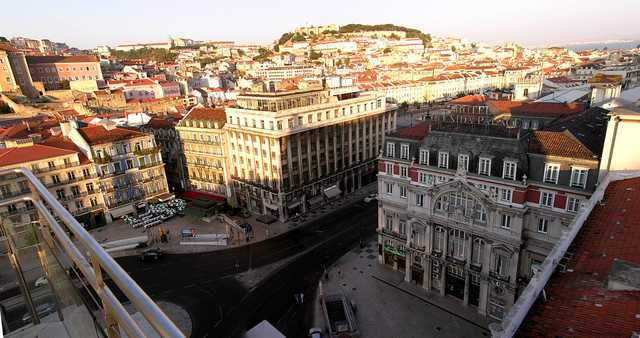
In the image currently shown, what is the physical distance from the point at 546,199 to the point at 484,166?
5908 mm

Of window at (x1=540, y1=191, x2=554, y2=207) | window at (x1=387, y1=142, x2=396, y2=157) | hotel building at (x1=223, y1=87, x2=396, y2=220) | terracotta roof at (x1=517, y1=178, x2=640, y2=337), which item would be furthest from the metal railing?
hotel building at (x1=223, y1=87, x2=396, y2=220)

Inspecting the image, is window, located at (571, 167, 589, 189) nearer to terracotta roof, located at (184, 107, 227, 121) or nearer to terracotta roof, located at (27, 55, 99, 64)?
terracotta roof, located at (184, 107, 227, 121)

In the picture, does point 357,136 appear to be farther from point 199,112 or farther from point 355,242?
point 199,112

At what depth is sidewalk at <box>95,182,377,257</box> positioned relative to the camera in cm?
5509

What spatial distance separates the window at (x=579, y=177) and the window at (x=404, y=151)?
→ 15.6m

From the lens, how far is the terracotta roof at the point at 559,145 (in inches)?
1193

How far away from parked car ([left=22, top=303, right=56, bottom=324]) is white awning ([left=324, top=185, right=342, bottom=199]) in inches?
2342

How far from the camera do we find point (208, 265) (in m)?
49.7

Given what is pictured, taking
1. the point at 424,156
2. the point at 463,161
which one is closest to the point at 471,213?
the point at 463,161

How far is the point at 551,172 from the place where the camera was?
104 ft

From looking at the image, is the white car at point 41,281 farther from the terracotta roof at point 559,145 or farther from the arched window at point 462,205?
the terracotta roof at point 559,145

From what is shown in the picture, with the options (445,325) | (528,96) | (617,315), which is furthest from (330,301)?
(528,96)

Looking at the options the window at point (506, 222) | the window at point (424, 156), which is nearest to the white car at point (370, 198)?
the window at point (424, 156)

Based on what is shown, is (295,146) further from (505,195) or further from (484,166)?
(505,195)
